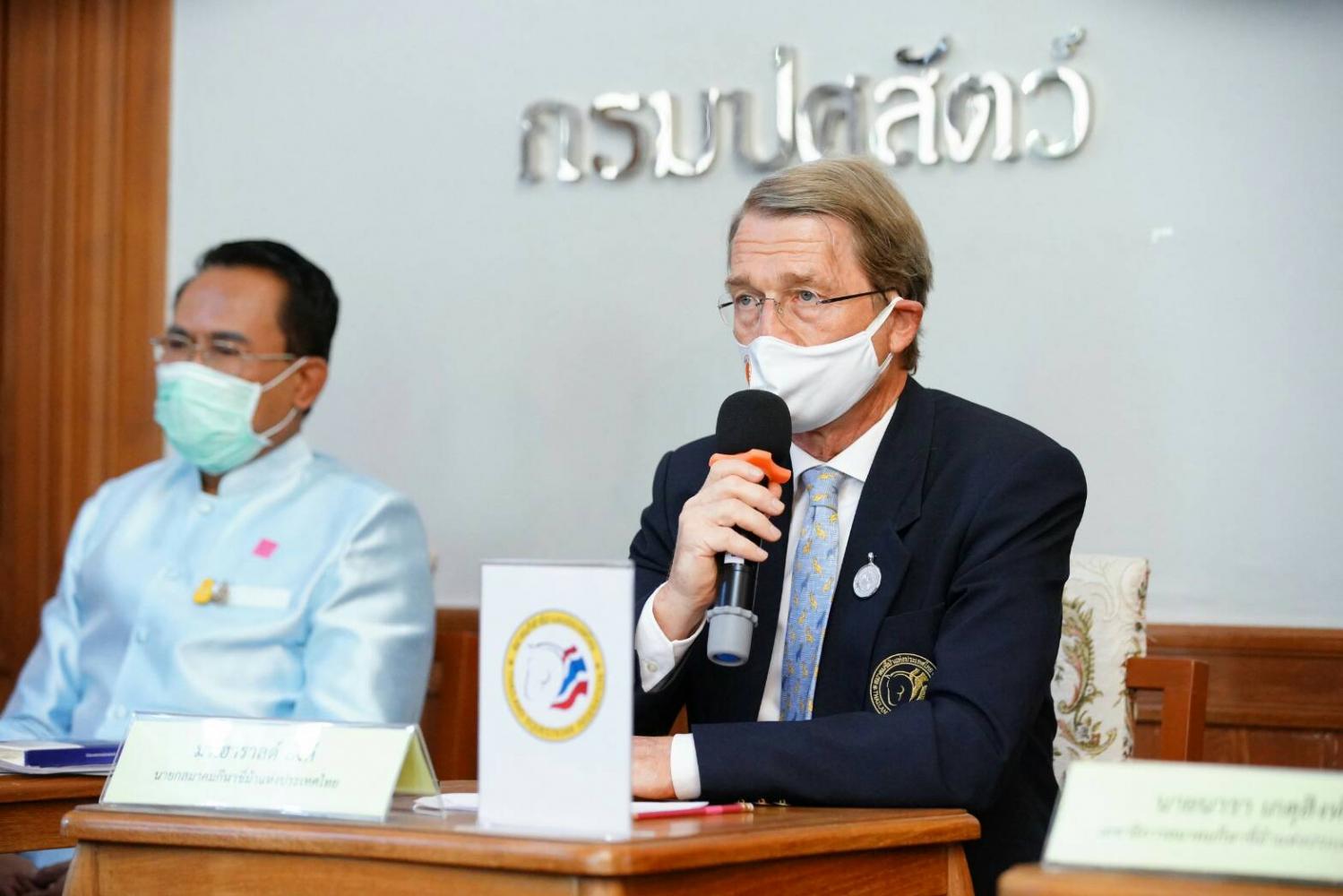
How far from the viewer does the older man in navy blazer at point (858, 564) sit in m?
1.88

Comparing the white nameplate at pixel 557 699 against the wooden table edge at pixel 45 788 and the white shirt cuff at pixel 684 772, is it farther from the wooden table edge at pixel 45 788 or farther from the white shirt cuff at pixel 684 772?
the wooden table edge at pixel 45 788

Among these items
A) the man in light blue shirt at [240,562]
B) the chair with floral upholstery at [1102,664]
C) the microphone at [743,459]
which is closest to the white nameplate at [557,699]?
the microphone at [743,459]

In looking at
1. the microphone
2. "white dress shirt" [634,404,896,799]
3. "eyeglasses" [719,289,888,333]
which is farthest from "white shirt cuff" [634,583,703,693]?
"eyeglasses" [719,289,888,333]

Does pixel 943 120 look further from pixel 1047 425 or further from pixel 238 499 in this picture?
pixel 238 499

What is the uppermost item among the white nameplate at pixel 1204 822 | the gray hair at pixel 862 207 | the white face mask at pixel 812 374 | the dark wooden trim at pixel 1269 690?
the gray hair at pixel 862 207

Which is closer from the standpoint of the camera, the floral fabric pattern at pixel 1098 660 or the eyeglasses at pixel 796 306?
the eyeglasses at pixel 796 306

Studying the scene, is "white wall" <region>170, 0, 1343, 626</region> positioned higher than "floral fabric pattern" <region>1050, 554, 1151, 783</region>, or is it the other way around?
"white wall" <region>170, 0, 1343, 626</region>

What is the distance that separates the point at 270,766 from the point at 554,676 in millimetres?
→ 395

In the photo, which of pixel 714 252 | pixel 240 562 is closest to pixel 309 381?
pixel 240 562

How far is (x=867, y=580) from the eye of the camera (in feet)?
7.27

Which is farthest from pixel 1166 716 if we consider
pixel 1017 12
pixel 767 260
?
pixel 1017 12

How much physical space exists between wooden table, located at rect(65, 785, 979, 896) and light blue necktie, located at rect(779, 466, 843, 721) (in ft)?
1.50

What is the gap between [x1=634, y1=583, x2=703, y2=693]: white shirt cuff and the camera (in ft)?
7.08

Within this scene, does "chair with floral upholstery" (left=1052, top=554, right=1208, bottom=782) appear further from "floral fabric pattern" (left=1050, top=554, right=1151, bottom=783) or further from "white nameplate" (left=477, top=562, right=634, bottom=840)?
"white nameplate" (left=477, top=562, right=634, bottom=840)
